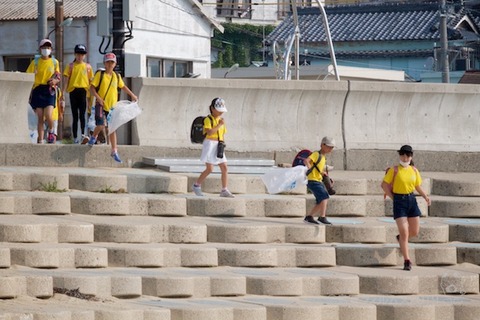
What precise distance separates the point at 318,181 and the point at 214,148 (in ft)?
5.16

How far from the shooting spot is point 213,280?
1400 centimetres

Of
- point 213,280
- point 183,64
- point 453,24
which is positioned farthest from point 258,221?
point 453,24

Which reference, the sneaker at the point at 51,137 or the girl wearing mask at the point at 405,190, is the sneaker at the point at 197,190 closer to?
the girl wearing mask at the point at 405,190

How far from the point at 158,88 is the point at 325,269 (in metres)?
5.07

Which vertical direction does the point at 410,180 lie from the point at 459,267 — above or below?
above

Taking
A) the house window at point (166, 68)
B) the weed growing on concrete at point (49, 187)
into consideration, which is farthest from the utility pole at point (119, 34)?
the house window at point (166, 68)

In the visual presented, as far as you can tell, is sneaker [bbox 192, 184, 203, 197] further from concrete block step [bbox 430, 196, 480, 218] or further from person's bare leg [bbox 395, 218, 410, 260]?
concrete block step [bbox 430, 196, 480, 218]

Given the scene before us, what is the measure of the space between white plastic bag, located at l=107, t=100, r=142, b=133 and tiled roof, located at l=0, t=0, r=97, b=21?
1934 centimetres

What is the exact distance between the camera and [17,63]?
128ft

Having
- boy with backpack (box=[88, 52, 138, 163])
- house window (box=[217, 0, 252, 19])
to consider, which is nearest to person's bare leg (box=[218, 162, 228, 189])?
boy with backpack (box=[88, 52, 138, 163])

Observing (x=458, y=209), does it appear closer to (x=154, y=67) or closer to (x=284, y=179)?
(x=284, y=179)

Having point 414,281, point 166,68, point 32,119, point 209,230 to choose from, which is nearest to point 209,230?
point 209,230

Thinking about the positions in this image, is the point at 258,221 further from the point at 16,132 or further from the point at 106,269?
the point at 16,132

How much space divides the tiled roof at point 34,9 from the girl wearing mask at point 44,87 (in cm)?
1871
